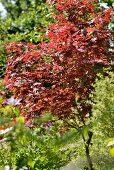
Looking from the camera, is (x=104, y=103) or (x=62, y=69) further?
(x=62, y=69)

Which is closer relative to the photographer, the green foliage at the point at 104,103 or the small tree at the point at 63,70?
the green foliage at the point at 104,103

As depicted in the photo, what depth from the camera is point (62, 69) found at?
532 cm

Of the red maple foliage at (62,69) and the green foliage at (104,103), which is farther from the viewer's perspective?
the red maple foliage at (62,69)

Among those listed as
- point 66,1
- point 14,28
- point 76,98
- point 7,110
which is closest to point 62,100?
point 76,98

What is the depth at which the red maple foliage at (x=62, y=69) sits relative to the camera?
529 cm

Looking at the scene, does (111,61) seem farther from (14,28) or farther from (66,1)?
(14,28)

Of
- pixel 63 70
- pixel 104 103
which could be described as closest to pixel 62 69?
pixel 63 70

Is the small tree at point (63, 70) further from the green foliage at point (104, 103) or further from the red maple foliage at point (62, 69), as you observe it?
the green foliage at point (104, 103)

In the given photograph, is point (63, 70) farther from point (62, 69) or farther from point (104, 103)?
point (104, 103)

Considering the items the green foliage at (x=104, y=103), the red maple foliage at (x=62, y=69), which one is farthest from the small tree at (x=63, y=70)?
the green foliage at (x=104, y=103)

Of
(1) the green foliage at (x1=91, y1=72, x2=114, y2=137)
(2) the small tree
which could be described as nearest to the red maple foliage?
(2) the small tree

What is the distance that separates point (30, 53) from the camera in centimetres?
550

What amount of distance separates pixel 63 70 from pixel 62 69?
0.02 meters

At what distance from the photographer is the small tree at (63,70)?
529cm
